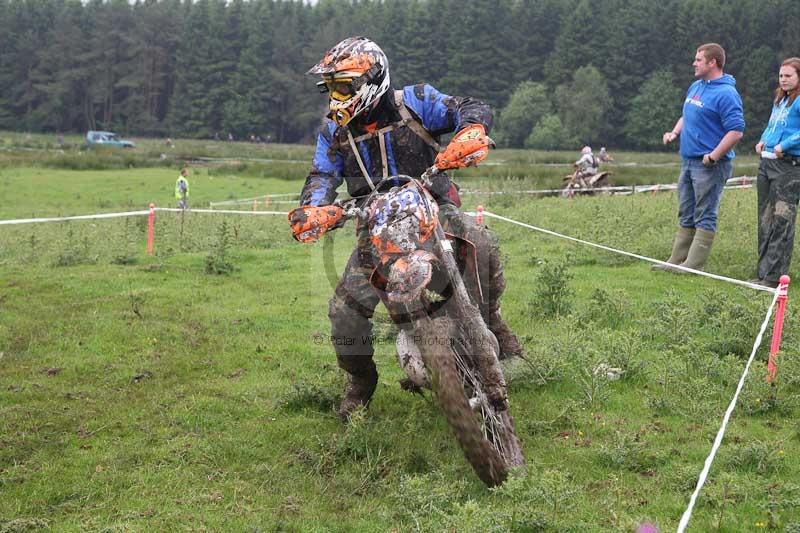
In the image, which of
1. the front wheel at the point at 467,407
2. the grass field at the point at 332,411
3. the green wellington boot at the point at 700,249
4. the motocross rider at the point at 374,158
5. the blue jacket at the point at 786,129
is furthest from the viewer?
the green wellington boot at the point at 700,249

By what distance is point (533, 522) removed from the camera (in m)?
4.57

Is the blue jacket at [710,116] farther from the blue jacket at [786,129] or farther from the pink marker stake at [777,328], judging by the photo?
the pink marker stake at [777,328]

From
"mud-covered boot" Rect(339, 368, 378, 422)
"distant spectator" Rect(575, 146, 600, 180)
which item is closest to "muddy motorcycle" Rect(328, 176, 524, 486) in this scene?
"mud-covered boot" Rect(339, 368, 378, 422)

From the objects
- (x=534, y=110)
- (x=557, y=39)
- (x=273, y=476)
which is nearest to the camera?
(x=273, y=476)

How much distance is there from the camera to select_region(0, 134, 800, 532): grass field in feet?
16.1

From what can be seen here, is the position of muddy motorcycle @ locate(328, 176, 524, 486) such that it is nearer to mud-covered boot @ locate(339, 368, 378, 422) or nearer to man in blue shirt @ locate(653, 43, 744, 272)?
mud-covered boot @ locate(339, 368, 378, 422)

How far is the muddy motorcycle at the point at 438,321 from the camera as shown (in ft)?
15.4

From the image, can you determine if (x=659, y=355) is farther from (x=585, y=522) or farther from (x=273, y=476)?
(x=273, y=476)

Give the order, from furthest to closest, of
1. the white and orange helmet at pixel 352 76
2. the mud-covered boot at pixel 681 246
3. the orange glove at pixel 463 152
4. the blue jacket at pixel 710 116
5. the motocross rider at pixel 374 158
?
the mud-covered boot at pixel 681 246 → the blue jacket at pixel 710 116 → the motocross rider at pixel 374 158 → the white and orange helmet at pixel 352 76 → the orange glove at pixel 463 152

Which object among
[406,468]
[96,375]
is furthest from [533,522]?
[96,375]

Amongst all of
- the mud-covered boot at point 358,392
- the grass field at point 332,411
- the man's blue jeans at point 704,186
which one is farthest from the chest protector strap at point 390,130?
the man's blue jeans at point 704,186

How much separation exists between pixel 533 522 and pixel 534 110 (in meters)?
74.0

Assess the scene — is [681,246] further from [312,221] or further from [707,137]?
[312,221]

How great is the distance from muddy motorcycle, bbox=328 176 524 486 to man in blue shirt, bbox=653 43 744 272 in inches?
242
